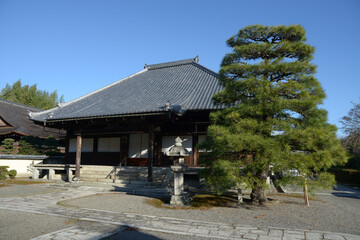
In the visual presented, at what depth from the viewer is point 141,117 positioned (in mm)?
11344

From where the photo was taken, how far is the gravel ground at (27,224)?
4.57m

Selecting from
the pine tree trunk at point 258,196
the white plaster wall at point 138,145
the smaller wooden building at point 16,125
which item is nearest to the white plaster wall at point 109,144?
the white plaster wall at point 138,145

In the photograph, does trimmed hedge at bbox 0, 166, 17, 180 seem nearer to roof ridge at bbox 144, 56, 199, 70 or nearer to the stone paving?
the stone paving

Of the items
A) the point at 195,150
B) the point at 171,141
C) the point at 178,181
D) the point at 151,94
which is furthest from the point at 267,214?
the point at 151,94

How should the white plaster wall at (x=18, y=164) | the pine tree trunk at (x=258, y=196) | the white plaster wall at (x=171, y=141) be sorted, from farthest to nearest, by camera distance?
1. the white plaster wall at (x=18, y=164)
2. the white plaster wall at (x=171, y=141)
3. the pine tree trunk at (x=258, y=196)

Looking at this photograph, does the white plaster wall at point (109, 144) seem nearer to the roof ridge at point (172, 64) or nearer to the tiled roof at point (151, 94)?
the tiled roof at point (151, 94)

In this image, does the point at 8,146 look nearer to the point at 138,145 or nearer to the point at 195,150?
the point at 138,145

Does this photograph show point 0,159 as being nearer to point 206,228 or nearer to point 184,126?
point 184,126

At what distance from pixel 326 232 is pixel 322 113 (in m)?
3.39

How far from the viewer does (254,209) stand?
276 inches

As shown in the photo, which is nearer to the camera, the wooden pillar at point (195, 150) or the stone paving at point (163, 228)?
the stone paving at point (163, 228)

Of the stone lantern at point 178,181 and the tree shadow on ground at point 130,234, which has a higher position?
the stone lantern at point 178,181

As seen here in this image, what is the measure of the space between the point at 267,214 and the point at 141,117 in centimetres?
712

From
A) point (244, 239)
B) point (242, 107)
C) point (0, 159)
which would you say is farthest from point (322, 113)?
point (0, 159)
